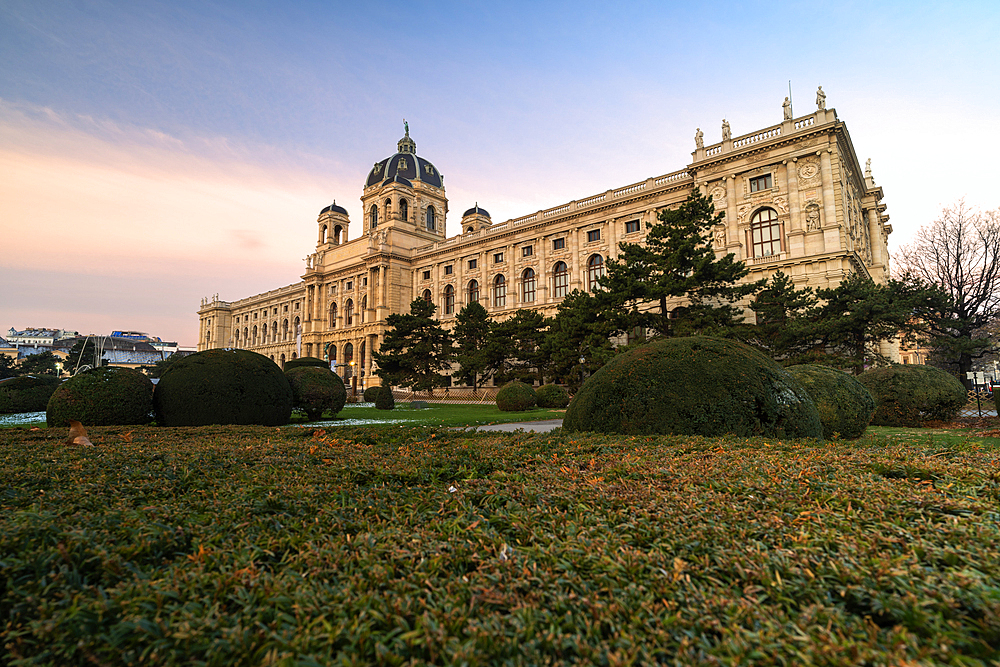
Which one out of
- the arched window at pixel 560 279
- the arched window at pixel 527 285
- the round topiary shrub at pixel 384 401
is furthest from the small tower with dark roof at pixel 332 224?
the round topiary shrub at pixel 384 401

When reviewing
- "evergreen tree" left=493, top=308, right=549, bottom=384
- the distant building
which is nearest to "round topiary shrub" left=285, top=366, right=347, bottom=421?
"evergreen tree" left=493, top=308, right=549, bottom=384

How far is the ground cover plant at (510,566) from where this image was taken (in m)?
1.87

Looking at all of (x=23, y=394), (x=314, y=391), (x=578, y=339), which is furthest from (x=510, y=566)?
(x=578, y=339)

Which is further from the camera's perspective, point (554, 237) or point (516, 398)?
point (554, 237)

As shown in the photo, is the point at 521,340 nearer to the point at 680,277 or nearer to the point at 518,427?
the point at 680,277

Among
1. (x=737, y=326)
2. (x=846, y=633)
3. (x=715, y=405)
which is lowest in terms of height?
(x=846, y=633)

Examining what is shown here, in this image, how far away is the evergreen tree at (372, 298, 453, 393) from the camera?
37.8 metres

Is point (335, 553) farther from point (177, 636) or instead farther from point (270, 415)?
point (270, 415)

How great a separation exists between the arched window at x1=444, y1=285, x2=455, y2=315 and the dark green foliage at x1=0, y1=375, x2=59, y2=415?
35503 mm

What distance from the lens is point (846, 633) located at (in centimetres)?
198

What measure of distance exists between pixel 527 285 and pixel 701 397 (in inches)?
1588

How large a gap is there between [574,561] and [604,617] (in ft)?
1.76

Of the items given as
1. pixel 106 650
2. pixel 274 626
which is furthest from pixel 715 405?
pixel 106 650

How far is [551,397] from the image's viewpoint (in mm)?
Answer: 26047
